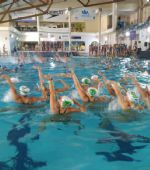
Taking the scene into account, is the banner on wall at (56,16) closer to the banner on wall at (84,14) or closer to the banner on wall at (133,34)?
the banner on wall at (84,14)

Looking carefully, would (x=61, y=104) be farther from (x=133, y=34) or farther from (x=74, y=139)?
(x=133, y=34)

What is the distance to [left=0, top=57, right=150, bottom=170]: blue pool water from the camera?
4703mm

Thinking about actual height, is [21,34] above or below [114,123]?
above

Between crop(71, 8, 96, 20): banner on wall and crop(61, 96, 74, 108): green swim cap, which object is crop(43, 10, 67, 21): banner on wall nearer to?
crop(71, 8, 96, 20): banner on wall

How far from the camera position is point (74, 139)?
577cm

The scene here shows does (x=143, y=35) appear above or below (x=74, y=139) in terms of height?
above

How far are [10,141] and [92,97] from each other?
10.0 feet

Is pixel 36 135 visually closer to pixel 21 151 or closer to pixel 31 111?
pixel 21 151

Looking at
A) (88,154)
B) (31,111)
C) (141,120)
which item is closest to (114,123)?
(141,120)

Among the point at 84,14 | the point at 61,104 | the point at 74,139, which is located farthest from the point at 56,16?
the point at 74,139

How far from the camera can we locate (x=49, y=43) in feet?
112

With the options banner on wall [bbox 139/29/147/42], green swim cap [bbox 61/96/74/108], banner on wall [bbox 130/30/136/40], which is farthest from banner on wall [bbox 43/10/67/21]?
green swim cap [bbox 61/96/74/108]

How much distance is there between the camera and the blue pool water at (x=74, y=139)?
470 centimetres

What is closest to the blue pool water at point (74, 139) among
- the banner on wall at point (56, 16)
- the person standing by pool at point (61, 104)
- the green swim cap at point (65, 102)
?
the person standing by pool at point (61, 104)
